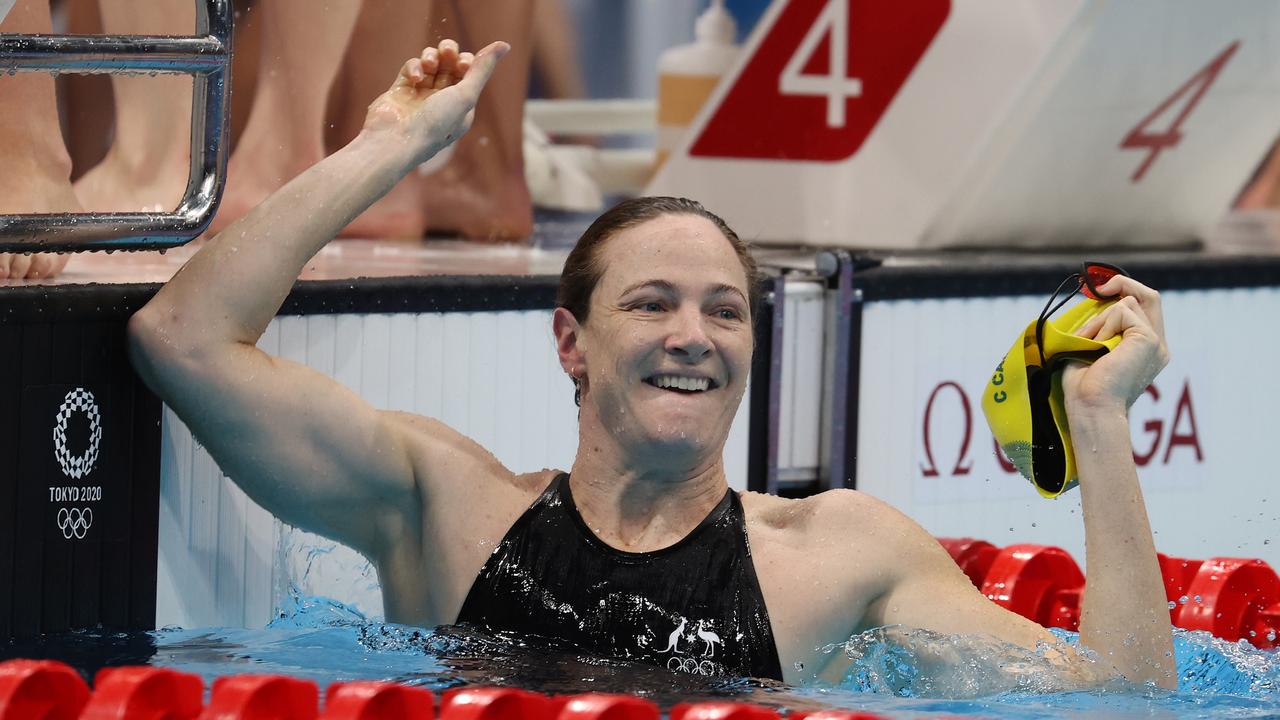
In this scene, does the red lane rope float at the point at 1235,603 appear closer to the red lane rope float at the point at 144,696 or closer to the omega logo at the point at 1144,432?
the omega logo at the point at 1144,432

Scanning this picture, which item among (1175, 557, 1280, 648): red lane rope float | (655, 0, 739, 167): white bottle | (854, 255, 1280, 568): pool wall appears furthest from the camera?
(655, 0, 739, 167): white bottle

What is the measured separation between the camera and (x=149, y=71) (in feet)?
7.01

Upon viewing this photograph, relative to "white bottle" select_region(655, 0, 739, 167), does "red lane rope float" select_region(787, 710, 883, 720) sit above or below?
below

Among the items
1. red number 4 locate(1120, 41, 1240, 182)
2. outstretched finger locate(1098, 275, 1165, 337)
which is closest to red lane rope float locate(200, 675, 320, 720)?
outstretched finger locate(1098, 275, 1165, 337)

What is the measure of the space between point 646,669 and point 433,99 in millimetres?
693

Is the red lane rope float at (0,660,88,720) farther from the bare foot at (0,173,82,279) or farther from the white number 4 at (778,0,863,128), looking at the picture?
the white number 4 at (778,0,863,128)

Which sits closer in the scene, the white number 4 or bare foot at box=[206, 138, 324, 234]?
bare foot at box=[206, 138, 324, 234]

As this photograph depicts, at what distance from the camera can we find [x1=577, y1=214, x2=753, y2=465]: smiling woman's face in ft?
6.77

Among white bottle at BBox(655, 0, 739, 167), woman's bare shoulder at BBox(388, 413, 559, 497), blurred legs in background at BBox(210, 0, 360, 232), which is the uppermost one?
white bottle at BBox(655, 0, 739, 167)

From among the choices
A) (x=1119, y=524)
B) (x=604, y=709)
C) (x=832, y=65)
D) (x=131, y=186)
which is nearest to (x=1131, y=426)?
(x=832, y=65)

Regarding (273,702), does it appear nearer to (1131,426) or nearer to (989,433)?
(989,433)

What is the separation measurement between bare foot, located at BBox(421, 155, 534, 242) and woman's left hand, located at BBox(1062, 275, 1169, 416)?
7.42 feet

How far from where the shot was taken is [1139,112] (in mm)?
4016

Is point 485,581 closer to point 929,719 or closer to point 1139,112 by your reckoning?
point 929,719
